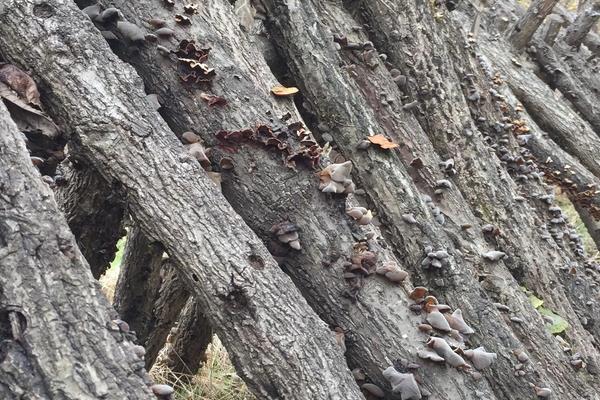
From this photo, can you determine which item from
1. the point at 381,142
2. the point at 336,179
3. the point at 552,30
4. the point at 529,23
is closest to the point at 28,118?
the point at 336,179

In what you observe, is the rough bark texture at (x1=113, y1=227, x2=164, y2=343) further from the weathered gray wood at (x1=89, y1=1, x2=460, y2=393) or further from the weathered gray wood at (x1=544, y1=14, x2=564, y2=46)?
the weathered gray wood at (x1=544, y1=14, x2=564, y2=46)

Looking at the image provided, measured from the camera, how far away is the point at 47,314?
1688 mm

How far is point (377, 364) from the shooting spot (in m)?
2.43

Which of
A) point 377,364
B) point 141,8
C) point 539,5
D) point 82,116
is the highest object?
point 539,5

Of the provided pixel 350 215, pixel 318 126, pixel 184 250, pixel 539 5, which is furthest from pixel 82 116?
pixel 539 5

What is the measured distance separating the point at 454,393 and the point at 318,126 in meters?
1.42

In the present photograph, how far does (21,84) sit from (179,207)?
0.71 meters

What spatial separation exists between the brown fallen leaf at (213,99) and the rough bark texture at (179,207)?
312 millimetres

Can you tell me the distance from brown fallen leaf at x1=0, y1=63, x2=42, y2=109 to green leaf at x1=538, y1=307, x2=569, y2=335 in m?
2.68

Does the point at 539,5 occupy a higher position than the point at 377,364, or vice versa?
the point at 539,5

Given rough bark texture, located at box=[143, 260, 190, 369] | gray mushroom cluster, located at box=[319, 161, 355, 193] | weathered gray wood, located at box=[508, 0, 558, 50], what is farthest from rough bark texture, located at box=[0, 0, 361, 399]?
weathered gray wood, located at box=[508, 0, 558, 50]

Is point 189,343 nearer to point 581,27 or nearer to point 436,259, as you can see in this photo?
point 436,259

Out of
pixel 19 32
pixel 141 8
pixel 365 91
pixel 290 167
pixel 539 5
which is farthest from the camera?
pixel 539 5

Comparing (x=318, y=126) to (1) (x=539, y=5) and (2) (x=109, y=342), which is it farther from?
(1) (x=539, y=5)
